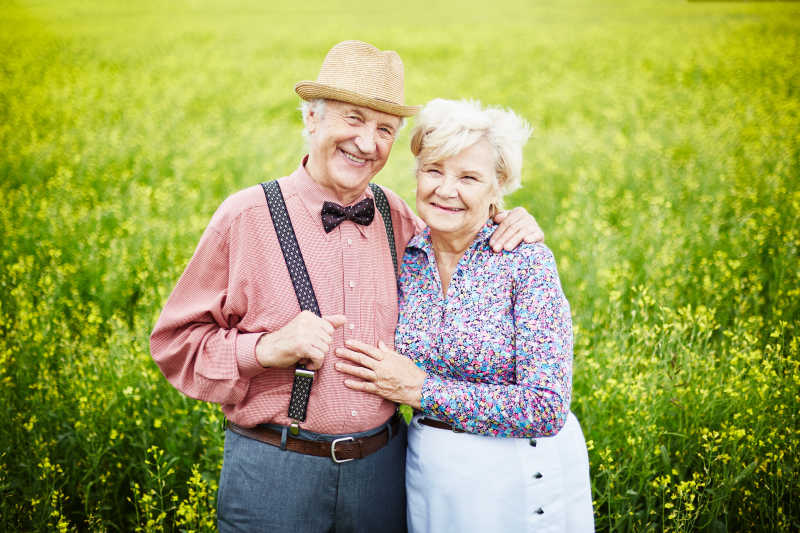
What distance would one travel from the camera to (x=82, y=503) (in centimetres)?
293

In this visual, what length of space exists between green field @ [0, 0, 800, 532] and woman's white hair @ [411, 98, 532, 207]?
71cm

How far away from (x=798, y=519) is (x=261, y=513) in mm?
2781

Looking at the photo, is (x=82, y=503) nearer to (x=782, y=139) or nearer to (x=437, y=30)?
(x=782, y=139)

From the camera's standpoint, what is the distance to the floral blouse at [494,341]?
6.69 feet

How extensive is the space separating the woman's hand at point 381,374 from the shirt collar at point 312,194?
499 millimetres

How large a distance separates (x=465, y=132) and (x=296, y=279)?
888 millimetres

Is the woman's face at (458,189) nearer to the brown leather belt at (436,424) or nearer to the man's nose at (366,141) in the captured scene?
the man's nose at (366,141)

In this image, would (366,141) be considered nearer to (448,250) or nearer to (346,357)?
(448,250)

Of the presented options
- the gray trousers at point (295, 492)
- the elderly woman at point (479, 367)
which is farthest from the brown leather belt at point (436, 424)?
the gray trousers at point (295, 492)

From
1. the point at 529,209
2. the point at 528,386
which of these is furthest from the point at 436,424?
the point at 529,209

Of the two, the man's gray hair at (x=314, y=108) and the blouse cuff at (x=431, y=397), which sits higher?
the man's gray hair at (x=314, y=108)

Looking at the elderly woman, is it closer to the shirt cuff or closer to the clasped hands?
the clasped hands

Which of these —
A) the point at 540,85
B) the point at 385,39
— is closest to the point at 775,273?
the point at 540,85

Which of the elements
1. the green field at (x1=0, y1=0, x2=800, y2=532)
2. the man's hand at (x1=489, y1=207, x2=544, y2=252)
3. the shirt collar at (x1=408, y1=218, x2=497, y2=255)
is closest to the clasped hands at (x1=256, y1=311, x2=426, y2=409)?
the shirt collar at (x1=408, y1=218, x2=497, y2=255)
